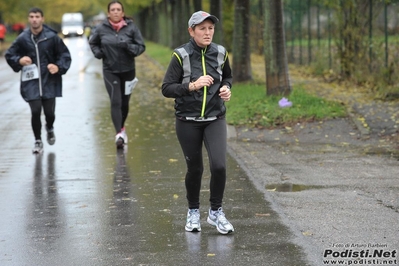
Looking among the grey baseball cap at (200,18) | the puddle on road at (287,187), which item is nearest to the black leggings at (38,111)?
the puddle on road at (287,187)

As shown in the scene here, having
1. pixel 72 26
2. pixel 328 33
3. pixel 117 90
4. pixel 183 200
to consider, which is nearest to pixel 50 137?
pixel 117 90

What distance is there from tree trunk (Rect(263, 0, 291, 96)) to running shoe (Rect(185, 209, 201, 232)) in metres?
9.41

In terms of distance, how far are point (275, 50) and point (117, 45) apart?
4859mm

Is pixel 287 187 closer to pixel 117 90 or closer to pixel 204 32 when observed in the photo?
pixel 204 32

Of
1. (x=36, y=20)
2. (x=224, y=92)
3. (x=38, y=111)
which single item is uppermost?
(x=36, y=20)

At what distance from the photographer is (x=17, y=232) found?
7242 mm

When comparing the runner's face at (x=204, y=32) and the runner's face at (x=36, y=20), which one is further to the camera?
the runner's face at (x=36, y=20)

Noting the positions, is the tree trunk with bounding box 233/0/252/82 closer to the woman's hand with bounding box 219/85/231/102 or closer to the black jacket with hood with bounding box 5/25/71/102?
the black jacket with hood with bounding box 5/25/71/102

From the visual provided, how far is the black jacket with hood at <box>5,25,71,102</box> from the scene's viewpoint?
468 inches

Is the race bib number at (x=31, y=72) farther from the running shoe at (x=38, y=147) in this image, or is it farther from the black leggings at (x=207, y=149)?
the black leggings at (x=207, y=149)

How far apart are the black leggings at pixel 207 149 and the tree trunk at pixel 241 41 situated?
44.3 feet

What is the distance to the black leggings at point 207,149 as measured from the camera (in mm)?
7031

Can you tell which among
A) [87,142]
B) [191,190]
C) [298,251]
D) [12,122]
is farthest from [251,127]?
[298,251]

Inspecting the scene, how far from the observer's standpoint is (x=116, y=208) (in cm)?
816
